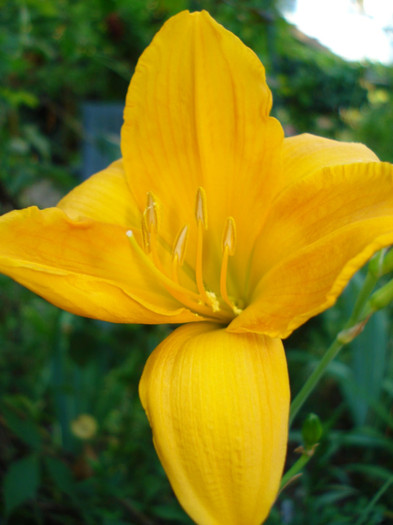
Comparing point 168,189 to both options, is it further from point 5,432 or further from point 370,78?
point 370,78

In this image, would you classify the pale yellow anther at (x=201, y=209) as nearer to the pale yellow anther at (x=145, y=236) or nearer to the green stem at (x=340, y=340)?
the pale yellow anther at (x=145, y=236)

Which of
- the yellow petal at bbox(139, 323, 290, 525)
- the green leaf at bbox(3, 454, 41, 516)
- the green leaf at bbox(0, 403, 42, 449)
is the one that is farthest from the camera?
the green leaf at bbox(0, 403, 42, 449)

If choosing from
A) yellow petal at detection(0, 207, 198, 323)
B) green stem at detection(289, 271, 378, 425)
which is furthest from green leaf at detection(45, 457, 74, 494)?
green stem at detection(289, 271, 378, 425)

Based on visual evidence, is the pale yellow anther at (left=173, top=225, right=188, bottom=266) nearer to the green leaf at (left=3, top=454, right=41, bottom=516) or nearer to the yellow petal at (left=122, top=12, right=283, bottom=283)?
the yellow petal at (left=122, top=12, right=283, bottom=283)

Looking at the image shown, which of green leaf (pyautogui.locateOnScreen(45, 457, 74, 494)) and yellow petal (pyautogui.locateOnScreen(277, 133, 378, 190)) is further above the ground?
yellow petal (pyautogui.locateOnScreen(277, 133, 378, 190))

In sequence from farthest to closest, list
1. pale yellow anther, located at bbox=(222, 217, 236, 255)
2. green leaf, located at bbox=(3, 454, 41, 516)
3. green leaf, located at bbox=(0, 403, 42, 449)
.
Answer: green leaf, located at bbox=(0, 403, 42, 449), green leaf, located at bbox=(3, 454, 41, 516), pale yellow anther, located at bbox=(222, 217, 236, 255)

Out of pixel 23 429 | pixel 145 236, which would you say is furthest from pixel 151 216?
pixel 23 429
